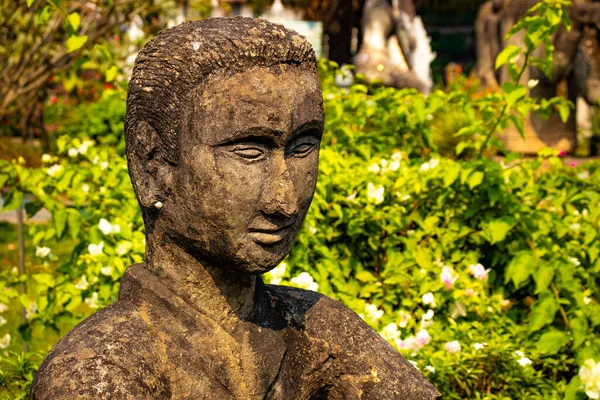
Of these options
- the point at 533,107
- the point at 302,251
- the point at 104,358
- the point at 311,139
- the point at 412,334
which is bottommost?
the point at 412,334

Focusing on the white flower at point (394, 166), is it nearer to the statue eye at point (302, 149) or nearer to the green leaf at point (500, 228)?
the green leaf at point (500, 228)

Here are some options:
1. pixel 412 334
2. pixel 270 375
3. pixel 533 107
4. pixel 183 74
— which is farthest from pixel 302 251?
pixel 183 74

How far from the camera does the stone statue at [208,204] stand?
2.37m

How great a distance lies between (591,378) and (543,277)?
2.31ft

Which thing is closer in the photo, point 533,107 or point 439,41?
point 533,107

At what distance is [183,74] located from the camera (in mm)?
2396

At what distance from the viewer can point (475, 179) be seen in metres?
4.28

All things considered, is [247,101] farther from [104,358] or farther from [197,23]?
[104,358]

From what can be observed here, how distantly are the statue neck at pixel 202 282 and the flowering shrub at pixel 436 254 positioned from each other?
1.29 m

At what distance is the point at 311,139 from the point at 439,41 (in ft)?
69.0

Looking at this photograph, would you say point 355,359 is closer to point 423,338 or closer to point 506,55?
point 423,338

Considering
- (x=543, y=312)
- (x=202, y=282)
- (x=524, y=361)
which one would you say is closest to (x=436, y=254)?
(x=543, y=312)

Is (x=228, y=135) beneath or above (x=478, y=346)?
above

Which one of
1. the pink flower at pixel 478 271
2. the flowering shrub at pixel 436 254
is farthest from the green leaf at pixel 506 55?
the pink flower at pixel 478 271
